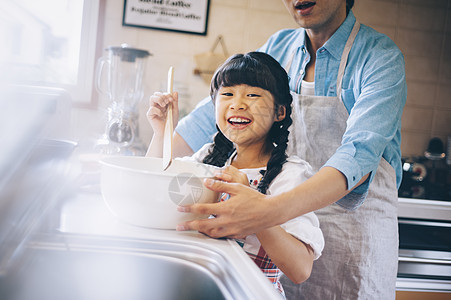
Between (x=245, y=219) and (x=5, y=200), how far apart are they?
1.19ft

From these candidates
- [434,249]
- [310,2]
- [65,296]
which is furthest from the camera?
[434,249]

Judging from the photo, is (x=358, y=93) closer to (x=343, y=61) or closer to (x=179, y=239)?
(x=343, y=61)

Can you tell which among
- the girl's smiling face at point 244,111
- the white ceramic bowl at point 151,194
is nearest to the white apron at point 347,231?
the girl's smiling face at point 244,111

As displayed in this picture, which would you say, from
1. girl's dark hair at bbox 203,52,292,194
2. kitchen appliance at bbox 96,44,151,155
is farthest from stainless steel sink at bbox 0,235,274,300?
kitchen appliance at bbox 96,44,151,155

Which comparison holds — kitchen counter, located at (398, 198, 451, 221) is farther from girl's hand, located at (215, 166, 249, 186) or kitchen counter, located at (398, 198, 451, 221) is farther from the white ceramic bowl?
the white ceramic bowl

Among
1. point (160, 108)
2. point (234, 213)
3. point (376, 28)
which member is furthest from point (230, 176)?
point (376, 28)

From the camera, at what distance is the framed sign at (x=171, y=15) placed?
6.81ft

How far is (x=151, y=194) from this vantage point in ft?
1.96

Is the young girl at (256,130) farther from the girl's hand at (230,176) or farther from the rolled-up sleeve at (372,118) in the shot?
the rolled-up sleeve at (372,118)

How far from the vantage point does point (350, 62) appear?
3.50ft

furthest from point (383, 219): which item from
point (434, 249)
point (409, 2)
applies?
point (409, 2)

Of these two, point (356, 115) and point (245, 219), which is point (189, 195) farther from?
point (356, 115)

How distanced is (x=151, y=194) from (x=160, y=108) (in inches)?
14.9

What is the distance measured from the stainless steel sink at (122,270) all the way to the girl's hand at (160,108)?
0.36m
